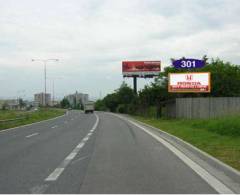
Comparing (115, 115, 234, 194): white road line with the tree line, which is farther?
the tree line

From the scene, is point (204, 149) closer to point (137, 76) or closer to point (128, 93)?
point (128, 93)

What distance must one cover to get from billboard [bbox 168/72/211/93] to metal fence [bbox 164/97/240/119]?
1.22m

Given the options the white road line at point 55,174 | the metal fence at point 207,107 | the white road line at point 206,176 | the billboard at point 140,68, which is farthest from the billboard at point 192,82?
the billboard at point 140,68

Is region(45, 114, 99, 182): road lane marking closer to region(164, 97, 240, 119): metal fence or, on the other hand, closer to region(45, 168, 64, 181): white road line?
region(45, 168, 64, 181): white road line

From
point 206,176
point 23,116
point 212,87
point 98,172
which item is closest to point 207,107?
point 212,87

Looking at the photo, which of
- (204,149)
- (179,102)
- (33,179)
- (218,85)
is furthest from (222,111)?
(33,179)

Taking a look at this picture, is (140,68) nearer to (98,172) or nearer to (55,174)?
(98,172)

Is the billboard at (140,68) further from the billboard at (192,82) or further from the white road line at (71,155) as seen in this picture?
the white road line at (71,155)

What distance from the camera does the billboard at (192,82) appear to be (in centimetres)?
4644

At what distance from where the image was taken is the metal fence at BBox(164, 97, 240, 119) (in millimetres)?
40875

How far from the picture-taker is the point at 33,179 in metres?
10.7

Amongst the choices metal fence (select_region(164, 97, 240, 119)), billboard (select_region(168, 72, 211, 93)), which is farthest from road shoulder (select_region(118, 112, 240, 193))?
billboard (select_region(168, 72, 211, 93))

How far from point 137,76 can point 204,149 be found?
379 feet

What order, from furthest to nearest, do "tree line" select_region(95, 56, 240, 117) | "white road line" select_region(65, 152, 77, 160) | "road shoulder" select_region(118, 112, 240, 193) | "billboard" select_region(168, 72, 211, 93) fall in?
"tree line" select_region(95, 56, 240, 117) < "billboard" select_region(168, 72, 211, 93) < "white road line" select_region(65, 152, 77, 160) < "road shoulder" select_region(118, 112, 240, 193)
